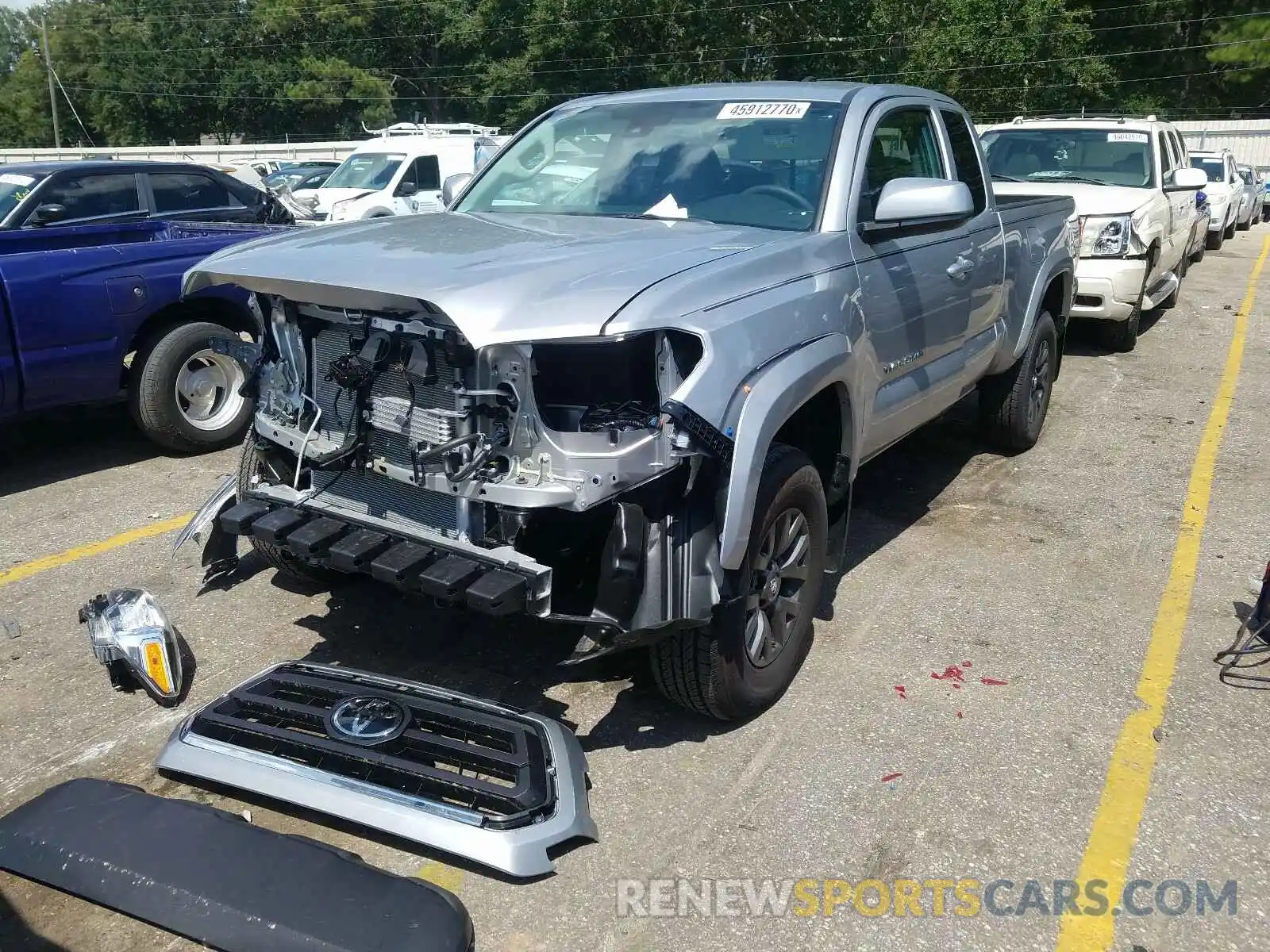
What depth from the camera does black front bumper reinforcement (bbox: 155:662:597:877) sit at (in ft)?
9.61

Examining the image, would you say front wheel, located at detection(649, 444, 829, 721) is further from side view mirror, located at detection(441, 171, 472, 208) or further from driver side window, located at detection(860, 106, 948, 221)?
side view mirror, located at detection(441, 171, 472, 208)

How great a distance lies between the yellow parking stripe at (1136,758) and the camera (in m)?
2.82

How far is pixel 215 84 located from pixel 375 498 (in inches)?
2970

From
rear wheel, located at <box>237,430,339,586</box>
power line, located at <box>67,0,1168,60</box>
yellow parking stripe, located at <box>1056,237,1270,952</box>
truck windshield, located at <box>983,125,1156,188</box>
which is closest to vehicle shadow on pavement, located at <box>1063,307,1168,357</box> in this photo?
truck windshield, located at <box>983,125,1156,188</box>

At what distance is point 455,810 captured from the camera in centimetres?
296

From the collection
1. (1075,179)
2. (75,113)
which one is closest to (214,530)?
(1075,179)

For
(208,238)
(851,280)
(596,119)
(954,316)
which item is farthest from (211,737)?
(208,238)

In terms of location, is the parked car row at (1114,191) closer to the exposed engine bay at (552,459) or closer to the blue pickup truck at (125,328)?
the blue pickup truck at (125,328)

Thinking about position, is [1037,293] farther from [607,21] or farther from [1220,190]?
[607,21]

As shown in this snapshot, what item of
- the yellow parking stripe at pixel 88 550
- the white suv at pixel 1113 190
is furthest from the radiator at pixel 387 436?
the white suv at pixel 1113 190

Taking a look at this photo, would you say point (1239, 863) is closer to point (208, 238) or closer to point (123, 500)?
point (123, 500)

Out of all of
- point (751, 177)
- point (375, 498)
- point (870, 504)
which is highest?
point (751, 177)

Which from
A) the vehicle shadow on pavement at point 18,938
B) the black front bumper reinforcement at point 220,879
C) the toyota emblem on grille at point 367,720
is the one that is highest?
the toyota emblem on grille at point 367,720

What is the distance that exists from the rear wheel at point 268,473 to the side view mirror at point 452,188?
1561 mm
